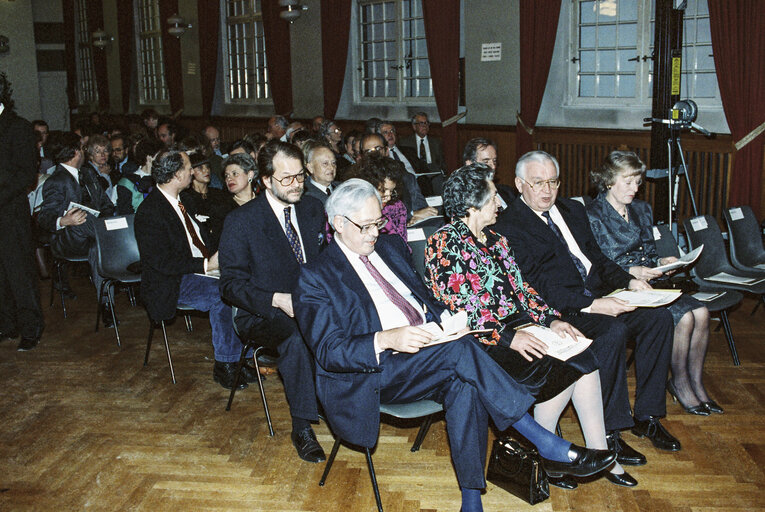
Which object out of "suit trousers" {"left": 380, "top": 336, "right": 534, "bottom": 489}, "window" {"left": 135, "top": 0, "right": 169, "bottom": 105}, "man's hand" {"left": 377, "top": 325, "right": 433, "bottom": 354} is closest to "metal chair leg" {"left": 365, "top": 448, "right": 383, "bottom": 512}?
"suit trousers" {"left": 380, "top": 336, "right": 534, "bottom": 489}

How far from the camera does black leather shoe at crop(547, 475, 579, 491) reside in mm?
3049

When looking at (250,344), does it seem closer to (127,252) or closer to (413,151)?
(127,252)

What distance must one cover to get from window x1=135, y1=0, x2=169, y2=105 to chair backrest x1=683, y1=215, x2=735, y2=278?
40.6 feet

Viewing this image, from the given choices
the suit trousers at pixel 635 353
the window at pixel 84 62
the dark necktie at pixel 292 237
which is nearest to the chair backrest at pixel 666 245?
the suit trousers at pixel 635 353

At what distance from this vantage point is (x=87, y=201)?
5.88 meters

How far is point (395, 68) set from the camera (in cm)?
952

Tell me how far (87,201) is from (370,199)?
3881mm

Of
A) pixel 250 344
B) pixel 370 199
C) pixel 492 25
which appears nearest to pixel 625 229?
pixel 370 199

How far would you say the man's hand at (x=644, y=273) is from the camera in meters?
3.70

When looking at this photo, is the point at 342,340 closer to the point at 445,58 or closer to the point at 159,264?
the point at 159,264

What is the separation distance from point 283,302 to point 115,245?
1.95m

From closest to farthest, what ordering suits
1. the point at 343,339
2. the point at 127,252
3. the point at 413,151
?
1. the point at 343,339
2. the point at 127,252
3. the point at 413,151

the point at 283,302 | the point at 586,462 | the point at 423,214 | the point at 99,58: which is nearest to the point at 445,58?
the point at 423,214

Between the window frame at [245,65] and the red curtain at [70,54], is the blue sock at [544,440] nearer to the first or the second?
the window frame at [245,65]
